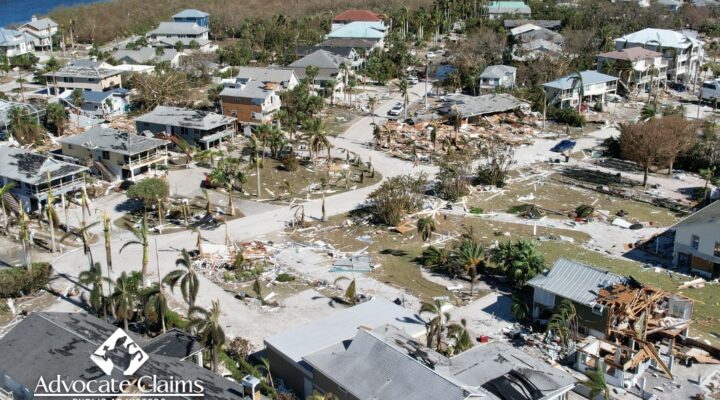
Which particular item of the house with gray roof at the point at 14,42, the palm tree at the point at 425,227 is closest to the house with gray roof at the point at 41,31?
the house with gray roof at the point at 14,42

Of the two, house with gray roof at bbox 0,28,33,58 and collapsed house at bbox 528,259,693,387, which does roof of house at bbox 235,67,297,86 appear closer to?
house with gray roof at bbox 0,28,33,58

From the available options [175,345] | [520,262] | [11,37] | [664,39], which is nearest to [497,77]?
[664,39]

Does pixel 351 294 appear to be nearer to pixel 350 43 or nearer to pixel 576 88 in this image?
pixel 576 88

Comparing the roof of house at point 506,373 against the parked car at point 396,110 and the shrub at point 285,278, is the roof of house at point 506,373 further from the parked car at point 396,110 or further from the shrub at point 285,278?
the parked car at point 396,110

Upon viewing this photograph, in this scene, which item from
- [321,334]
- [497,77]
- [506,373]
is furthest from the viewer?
[497,77]

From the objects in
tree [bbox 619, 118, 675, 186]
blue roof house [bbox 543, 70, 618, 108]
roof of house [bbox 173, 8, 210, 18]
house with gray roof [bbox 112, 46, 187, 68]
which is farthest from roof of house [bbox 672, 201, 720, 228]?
roof of house [bbox 173, 8, 210, 18]

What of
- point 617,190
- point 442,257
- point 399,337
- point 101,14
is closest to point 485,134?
point 617,190
